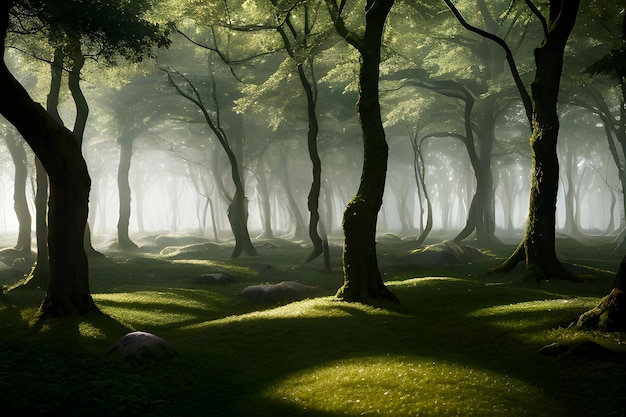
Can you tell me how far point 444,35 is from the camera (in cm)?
3388

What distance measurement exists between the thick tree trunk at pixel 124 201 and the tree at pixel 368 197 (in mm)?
31678

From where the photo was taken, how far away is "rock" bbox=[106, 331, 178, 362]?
10.5 m

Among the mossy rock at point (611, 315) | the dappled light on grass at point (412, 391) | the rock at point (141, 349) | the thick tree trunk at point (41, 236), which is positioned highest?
the thick tree trunk at point (41, 236)

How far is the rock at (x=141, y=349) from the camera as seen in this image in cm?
1053

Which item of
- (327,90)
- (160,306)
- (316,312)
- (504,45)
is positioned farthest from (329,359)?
(327,90)

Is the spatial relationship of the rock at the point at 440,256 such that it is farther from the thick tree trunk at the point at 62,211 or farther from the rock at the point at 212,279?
the thick tree trunk at the point at 62,211

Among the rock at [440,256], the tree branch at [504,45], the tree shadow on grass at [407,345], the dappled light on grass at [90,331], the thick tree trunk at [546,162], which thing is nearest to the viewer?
the tree shadow on grass at [407,345]

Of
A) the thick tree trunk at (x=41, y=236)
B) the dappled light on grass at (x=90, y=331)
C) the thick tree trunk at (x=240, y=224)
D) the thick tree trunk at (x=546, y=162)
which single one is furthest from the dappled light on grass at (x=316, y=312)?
the thick tree trunk at (x=240, y=224)

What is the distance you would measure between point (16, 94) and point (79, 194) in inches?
115

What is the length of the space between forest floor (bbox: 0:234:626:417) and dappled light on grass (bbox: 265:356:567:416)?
0.09ft

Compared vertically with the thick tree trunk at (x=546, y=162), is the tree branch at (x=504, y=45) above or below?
above

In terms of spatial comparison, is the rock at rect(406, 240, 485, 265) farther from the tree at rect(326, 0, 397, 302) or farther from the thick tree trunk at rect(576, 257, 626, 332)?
the thick tree trunk at rect(576, 257, 626, 332)

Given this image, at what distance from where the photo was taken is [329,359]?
10961 mm

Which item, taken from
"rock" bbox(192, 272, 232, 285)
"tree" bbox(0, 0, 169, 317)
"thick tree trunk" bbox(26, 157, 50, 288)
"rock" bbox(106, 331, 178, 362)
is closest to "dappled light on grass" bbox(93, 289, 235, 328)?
"tree" bbox(0, 0, 169, 317)
